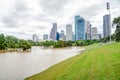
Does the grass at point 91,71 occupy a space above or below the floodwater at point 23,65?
above

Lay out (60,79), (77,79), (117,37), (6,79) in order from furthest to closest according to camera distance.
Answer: (117,37)
(6,79)
(60,79)
(77,79)

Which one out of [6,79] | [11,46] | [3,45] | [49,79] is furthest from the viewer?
[11,46]

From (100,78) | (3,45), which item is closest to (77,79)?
(100,78)

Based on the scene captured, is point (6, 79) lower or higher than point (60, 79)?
lower

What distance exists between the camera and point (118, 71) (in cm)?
1117

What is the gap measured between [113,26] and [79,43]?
116 meters

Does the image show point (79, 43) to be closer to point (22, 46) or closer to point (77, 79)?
point (22, 46)

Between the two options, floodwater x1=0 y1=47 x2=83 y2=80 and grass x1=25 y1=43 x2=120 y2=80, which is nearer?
grass x1=25 y1=43 x2=120 y2=80

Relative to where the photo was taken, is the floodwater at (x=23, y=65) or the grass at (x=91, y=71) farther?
the floodwater at (x=23, y=65)

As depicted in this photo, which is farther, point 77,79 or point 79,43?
point 79,43

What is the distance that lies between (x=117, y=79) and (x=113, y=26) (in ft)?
186

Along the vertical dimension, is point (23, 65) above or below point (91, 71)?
below

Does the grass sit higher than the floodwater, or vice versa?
the grass

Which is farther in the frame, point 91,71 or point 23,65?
point 23,65
